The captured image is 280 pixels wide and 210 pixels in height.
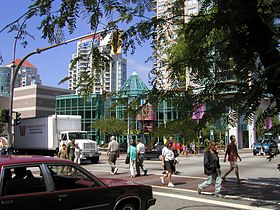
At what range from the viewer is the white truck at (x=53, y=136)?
28.9 metres

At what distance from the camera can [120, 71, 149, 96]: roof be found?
299 centimetres

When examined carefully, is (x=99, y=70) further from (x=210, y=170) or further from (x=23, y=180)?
(x=210, y=170)

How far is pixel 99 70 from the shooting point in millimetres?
2994

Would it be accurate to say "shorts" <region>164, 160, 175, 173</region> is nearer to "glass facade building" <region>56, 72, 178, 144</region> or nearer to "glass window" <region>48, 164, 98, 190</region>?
"glass window" <region>48, 164, 98, 190</region>

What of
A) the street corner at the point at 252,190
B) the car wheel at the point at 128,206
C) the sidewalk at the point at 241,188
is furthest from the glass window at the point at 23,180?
the street corner at the point at 252,190

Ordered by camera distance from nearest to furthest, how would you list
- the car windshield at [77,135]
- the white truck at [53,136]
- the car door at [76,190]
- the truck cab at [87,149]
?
the car door at [76,190], the truck cab at [87,149], the white truck at [53,136], the car windshield at [77,135]

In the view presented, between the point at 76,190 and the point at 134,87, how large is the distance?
145 inches

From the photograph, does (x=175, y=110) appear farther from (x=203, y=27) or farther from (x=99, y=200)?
(x=99, y=200)

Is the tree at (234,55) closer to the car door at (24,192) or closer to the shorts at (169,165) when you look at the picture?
the car door at (24,192)

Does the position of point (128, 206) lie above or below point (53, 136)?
below

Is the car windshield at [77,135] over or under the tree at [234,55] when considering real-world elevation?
under

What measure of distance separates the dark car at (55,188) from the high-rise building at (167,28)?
10.8 feet

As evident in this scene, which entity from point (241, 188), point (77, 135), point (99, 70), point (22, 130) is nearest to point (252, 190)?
point (241, 188)

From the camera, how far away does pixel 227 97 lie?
260 cm
